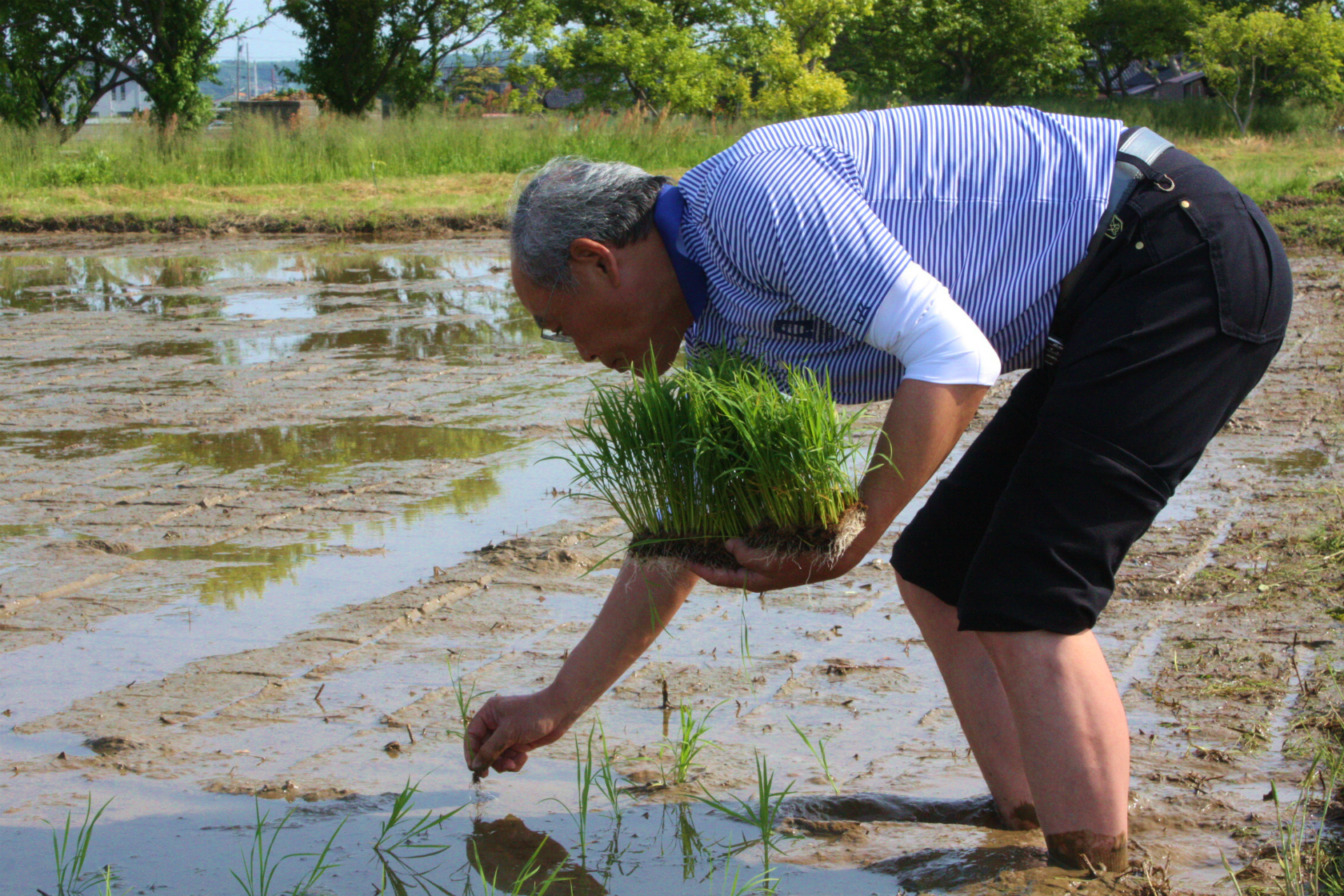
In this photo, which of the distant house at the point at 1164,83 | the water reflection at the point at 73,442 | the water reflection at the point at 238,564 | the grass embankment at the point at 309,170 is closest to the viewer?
the water reflection at the point at 238,564

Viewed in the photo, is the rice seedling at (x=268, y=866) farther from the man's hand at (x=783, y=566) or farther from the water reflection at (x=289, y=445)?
the water reflection at (x=289, y=445)

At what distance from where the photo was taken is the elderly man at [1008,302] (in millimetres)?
2238

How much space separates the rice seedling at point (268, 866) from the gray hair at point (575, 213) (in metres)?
1.28

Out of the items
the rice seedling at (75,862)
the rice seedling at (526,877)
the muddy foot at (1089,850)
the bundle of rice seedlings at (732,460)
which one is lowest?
the rice seedling at (526,877)

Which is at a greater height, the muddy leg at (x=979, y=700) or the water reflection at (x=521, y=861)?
the muddy leg at (x=979, y=700)

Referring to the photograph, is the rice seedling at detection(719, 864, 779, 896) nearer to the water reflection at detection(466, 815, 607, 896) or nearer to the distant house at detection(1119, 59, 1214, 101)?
the water reflection at detection(466, 815, 607, 896)

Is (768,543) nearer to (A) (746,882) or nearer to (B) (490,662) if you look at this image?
(A) (746,882)

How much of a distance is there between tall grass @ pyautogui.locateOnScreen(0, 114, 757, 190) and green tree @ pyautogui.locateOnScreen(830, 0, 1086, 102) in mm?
21359

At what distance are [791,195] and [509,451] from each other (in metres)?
4.69

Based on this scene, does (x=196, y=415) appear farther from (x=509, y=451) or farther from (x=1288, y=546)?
(x=1288, y=546)

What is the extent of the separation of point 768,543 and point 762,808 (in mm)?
683

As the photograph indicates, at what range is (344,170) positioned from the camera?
81.3 ft

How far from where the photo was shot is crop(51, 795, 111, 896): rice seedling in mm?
2779

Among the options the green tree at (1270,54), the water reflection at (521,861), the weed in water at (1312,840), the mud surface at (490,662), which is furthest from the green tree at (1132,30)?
the water reflection at (521,861)
